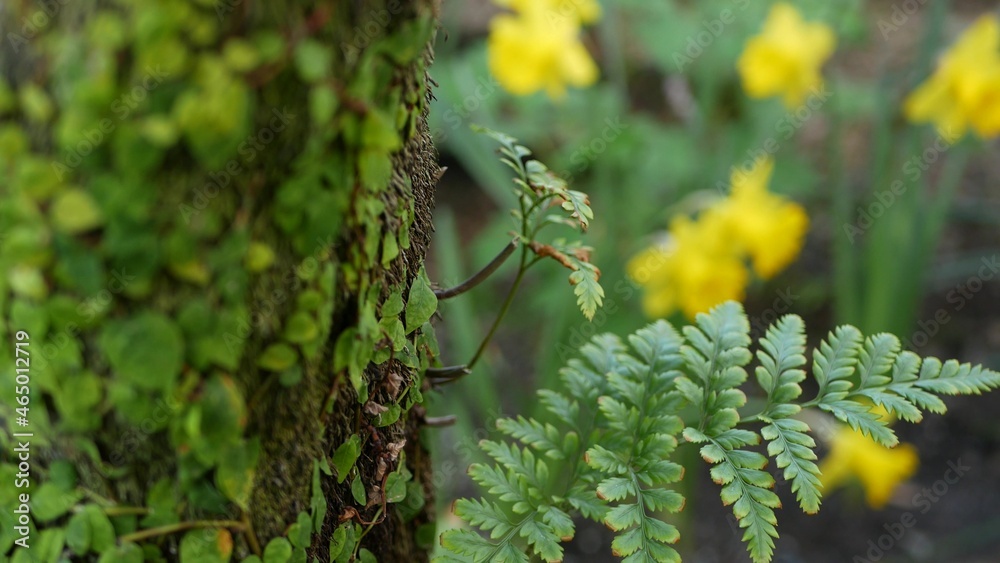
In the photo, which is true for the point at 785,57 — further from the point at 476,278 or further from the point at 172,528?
the point at 172,528

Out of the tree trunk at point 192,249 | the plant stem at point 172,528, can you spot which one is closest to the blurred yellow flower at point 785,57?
the tree trunk at point 192,249

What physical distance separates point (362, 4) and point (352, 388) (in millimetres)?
238

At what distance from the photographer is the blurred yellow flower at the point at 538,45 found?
184cm

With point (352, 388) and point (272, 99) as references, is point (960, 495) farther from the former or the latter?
point (272, 99)

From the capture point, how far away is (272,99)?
0.38m

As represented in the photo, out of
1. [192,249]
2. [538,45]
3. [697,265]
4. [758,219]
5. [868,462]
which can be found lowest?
[192,249]

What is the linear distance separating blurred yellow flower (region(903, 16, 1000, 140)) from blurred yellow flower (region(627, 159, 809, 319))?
453 mm

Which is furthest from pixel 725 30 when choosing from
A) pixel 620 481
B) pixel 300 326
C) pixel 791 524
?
pixel 300 326

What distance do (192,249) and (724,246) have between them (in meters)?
1.53

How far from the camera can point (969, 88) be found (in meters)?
1.82

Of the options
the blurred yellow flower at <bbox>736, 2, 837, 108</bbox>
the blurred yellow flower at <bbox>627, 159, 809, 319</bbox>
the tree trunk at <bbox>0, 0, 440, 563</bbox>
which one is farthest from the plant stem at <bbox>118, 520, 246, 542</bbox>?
the blurred yellow flower at <bbox>736, 2, 837, 108</bbox>

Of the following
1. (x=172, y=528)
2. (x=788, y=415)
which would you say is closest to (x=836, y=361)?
(x=788, y=415)

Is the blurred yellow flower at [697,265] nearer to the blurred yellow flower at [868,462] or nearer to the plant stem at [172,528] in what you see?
the blurred yellow flower at [868,462]

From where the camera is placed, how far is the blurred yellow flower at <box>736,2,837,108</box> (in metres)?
1.91
